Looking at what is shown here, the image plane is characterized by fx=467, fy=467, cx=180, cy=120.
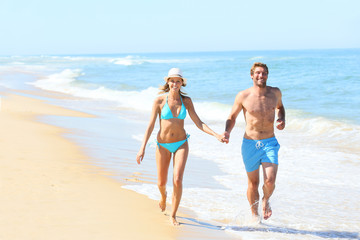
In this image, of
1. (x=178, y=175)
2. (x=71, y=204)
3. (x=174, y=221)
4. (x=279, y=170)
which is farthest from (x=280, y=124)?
(x=279, y=170)

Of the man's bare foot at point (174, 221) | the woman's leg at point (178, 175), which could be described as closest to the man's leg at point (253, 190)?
the woman's leg at point (178, 175)

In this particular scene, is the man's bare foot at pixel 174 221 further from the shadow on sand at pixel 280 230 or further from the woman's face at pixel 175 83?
the woman's face at pixel 175 83

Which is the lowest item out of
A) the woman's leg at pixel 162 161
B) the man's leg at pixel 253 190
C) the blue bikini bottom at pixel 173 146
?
the man's leg at pixel 253 190

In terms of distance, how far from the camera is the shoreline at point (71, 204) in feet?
14.8

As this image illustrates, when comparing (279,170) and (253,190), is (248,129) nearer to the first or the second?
(253,190)

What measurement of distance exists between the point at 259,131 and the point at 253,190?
2.17 feet

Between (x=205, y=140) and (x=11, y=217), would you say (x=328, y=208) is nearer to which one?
(x=11, y=217)

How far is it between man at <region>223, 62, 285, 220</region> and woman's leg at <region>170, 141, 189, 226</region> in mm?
506

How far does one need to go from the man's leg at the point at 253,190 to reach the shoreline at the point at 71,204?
1.78ft

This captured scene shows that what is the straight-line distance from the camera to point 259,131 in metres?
5.15

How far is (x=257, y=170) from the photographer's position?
17.0 ft

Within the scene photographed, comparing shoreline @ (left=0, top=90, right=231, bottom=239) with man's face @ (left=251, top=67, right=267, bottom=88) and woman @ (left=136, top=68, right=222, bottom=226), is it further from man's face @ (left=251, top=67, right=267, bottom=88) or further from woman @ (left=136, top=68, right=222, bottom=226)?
man's face @ (left=251, top=67, right=267, bottom=88)

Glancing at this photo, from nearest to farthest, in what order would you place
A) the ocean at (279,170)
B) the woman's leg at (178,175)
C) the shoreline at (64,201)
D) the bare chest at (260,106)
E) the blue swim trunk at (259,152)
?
the shoreline at (64,201) → the woman's leg at (178,175) → the blue swim trunk at (259,152) → the bare chest at (260,106) → the ocean at (279,170)

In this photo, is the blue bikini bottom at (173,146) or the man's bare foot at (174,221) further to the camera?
the blue bikini bottom at (173,146)
